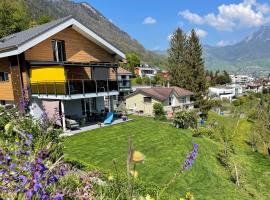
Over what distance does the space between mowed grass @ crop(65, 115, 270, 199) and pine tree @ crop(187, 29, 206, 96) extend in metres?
33.6

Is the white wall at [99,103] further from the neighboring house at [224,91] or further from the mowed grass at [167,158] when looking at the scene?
the neighboring house at [224,91]

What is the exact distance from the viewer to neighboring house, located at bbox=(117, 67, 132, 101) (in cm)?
3095

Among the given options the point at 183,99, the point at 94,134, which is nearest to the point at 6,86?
the point at 94,134

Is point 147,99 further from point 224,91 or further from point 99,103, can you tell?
point 224,91

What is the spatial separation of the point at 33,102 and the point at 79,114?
12.9ft

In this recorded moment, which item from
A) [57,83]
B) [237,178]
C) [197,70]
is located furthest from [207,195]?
[197,70]

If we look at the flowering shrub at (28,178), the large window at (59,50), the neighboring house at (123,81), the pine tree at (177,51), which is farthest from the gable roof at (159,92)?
the flowering shrub at (28,178)

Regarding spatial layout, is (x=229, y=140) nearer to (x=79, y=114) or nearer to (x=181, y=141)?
(x=181, y=141)

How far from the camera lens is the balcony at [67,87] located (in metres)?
17.4

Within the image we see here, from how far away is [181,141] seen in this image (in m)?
16.9

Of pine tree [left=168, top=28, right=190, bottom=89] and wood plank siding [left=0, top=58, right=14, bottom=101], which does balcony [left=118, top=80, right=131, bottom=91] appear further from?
pine tree [left=168, top=28, right=190, bottom=89]

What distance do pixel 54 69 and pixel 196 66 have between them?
3850 centimetres

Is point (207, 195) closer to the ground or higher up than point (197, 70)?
closer to the ground

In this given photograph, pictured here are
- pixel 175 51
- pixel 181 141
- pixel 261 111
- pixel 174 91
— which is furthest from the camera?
pixel 175 51
